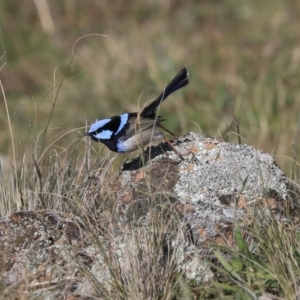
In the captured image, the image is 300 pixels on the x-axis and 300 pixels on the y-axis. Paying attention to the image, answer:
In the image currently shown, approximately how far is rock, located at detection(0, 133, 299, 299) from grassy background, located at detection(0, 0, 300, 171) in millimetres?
3727

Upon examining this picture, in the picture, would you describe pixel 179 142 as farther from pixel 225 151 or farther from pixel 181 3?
pixel 181 3

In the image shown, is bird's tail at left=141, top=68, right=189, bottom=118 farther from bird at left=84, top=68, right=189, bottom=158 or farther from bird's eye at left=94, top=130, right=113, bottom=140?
bird's eye at left=94, top=130, right=113, bottom=140

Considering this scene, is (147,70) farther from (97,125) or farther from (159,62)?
(97,125)

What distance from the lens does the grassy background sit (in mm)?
8594

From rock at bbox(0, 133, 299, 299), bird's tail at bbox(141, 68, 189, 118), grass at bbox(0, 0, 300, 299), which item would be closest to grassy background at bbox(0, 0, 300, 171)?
grass at bbox(0, 0, 300, 299)

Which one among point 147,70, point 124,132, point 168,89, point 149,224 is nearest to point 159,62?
point 147,70

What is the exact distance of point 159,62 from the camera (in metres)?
9.47

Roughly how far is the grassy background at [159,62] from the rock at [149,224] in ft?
12.2

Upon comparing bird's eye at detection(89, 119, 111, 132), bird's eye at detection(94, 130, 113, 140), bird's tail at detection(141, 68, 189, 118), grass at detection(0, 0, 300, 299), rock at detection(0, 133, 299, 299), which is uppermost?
grass at detection(0, 0, 300, 299)

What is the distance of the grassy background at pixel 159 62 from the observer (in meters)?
8.59

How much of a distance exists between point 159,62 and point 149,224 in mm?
6056

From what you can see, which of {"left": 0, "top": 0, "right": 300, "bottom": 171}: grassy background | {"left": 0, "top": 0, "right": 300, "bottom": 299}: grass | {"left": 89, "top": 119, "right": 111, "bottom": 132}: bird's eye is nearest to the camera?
{"left": 89, "top": 119, "right": 111, "bottom": 132}: bird's eye

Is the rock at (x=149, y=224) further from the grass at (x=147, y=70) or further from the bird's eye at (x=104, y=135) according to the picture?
the grass at (x=147, y=70)

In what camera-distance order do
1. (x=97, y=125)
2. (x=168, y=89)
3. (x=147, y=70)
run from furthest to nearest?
1. (x=147, y=70)
2. (x=168, y=89)
3. (x=97, y=125)
